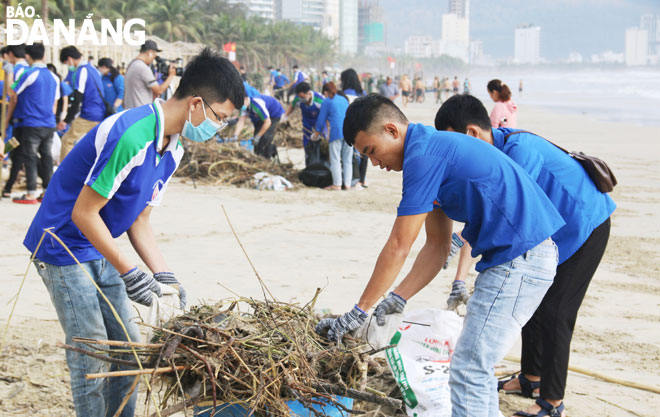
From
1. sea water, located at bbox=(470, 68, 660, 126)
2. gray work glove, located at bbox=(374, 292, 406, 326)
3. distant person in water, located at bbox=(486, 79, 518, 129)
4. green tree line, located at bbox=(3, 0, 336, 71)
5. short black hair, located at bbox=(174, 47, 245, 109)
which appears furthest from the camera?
green tree line, located at bbox=(3, 0, 336, 71)

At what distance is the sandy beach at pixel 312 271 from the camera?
390cm

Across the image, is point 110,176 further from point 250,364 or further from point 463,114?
point 463,114

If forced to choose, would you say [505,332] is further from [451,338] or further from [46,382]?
[46,382]

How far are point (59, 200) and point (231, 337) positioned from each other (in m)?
0.85

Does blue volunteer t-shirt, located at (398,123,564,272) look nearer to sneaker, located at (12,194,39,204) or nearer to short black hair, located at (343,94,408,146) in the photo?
short black hair, located at (343,94,408,146)

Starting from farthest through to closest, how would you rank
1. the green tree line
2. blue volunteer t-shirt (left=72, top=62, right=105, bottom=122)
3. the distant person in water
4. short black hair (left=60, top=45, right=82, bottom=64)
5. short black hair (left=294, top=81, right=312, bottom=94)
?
the green tree line
short black hair (left=294, top=81, right=312, bottom=94)
short black hair (left=60, top=45, right=82, bottom=64)
blue volunteer t-shirt (left=72, top=62, right=105, bottom=122)
the distant person in water

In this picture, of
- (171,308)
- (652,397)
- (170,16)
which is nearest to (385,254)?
(171,308)

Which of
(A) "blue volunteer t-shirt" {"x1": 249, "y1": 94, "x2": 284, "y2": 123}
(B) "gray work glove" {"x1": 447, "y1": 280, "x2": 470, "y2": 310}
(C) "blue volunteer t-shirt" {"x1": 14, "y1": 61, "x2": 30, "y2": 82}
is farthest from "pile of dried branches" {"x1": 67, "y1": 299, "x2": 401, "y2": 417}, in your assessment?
(A) "blue volunteer t-shirt" {"x1": 249, "y1": 94, "x2": 284, "y2": 123}

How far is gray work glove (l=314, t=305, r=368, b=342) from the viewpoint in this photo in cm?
271

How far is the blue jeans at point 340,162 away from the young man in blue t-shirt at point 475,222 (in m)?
7.16

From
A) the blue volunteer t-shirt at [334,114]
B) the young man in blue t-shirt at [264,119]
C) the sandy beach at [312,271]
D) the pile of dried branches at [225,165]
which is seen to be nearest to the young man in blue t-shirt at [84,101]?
the sandy beach at [312,271]

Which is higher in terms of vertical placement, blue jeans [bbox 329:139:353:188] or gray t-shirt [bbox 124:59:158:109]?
gray t-shirt [bbox 124:59:158:109]

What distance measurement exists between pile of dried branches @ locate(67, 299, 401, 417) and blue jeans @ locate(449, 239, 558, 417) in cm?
28

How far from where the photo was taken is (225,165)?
1105 cm
